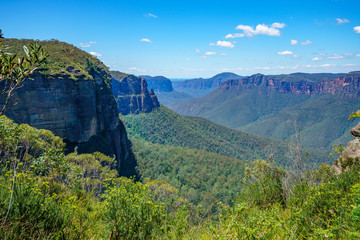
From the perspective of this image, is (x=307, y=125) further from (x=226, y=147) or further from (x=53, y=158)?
(x=53, y=158)

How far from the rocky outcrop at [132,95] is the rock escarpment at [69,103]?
83502 millimetres

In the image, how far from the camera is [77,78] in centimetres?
3428

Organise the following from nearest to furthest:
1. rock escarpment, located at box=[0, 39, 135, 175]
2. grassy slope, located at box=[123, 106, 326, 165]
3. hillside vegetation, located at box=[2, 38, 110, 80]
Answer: rock escarpment, located at box=[0, 39, 135, 175] → hillside vegetation, located at box=[2, 38, 110, 80] → grassy slope, located at box=[123, 106, 326, 165]

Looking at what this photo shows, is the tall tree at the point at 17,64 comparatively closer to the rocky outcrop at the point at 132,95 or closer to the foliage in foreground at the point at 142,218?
the foliage in foreground at the point at 142,218

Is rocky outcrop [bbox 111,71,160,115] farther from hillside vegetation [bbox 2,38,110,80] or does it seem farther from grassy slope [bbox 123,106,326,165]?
hillside vegetation [bbox 2,38,110,80]

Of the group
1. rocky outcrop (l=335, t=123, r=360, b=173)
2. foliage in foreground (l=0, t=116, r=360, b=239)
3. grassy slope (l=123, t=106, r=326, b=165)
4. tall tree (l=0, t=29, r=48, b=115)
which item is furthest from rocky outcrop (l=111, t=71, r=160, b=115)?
tall tree (l=0, t=29, r=48, b=115)

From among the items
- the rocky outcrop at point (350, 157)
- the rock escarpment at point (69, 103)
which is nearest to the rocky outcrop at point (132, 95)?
the rock escarpment at point (69, 103)

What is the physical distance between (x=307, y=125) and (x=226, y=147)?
127 metres

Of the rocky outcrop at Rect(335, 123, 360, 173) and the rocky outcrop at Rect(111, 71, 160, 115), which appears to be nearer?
the rocky outcrop at Rect(335, 123, 360, 173)

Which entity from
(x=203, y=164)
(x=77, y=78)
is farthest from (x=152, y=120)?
(x=77, y=78)

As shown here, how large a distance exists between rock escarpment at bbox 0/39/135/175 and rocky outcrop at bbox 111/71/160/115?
83.5m

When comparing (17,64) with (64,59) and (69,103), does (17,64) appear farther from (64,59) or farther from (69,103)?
(64,59)

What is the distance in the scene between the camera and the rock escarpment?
28.0 metres

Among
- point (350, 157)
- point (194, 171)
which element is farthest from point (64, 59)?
point (194, 171)
